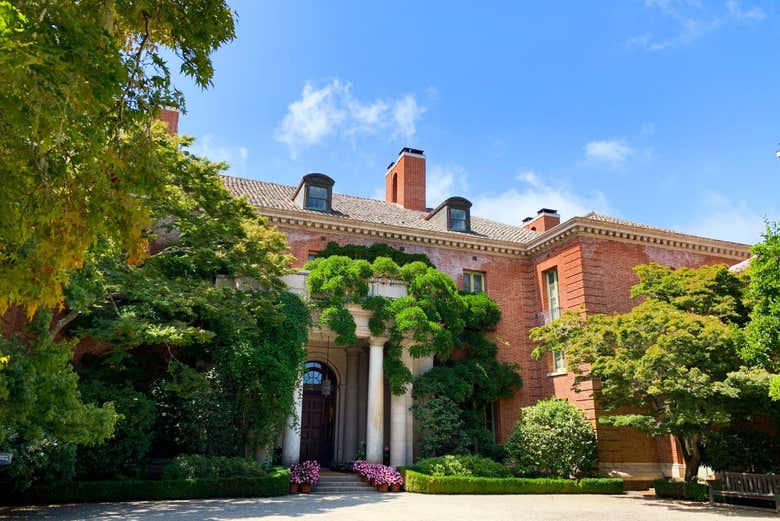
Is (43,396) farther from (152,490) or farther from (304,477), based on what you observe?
(304,477)

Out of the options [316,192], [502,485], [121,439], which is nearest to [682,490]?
[502,485]

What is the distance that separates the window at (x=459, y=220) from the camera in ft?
81.3

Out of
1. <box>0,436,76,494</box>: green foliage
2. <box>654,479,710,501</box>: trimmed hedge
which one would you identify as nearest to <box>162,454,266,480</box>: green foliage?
<box>0,436,76,494</box>: green foliage

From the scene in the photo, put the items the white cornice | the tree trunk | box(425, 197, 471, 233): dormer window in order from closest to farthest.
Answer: the tree trunk, the white cornice, box(425, 197, 471, 233): dormer window

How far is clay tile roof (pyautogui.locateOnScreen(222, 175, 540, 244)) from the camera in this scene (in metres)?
23.0

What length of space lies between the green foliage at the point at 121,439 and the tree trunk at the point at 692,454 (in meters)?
14.7

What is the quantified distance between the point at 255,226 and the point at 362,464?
7.86m

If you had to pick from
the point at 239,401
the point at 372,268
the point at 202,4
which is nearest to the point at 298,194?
the point at 372,268

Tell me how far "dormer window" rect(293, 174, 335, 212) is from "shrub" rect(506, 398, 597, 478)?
1138 centimetres

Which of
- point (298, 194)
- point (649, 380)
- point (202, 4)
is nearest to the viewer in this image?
point (202, 4)

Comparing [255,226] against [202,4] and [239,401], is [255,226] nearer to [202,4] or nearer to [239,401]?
[239,401]

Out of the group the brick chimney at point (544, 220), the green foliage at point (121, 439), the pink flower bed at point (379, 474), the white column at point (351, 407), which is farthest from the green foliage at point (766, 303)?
the brick chimney at point (544, 220)

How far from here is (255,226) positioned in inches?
640

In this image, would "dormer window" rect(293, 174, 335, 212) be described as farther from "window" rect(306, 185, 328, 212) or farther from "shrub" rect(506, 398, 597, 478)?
"shrub" rect(506, 398, 597, 478)
